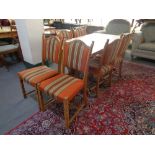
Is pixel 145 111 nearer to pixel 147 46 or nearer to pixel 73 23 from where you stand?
pixel 147 46

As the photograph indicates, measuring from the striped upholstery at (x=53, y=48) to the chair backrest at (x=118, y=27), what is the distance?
2.58 meters

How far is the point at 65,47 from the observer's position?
1888 mm

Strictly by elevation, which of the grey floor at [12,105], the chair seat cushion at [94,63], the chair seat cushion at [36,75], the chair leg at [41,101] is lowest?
the grey floor at [12,105]

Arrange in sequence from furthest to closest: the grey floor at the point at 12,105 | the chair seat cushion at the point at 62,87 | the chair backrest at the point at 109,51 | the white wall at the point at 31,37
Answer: the white wall at the point at 31,37, the chair backrest at the point at 109,51, the grey floor at the point at 12,105, the chair seat cushion at the point at 62,87

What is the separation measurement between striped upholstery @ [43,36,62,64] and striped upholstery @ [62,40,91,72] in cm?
13

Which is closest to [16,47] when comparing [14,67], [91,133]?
[14,67]

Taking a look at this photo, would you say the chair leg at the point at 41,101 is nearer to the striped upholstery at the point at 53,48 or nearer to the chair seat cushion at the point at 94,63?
the striped upholstery at the point at 53,48

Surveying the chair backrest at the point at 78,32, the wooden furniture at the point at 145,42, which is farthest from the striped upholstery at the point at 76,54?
the wooden furniture at the point at 145,42

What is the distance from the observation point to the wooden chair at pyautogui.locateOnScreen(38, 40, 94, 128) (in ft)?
5.10

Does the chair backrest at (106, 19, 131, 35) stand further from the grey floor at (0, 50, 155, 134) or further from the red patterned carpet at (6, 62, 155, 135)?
the grey floor at (0, 50, 155, 134)

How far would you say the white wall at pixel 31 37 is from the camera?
2.61m

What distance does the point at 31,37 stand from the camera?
2.69 metres

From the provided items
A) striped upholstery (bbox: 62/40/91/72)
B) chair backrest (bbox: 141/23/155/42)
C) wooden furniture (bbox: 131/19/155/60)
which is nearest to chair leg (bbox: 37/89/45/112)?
striped upholstery (bbox: 62/40/91/72)

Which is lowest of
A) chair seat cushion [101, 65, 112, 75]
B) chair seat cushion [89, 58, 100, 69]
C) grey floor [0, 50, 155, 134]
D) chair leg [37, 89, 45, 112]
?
grey floor [0, 50, 155, 134]
